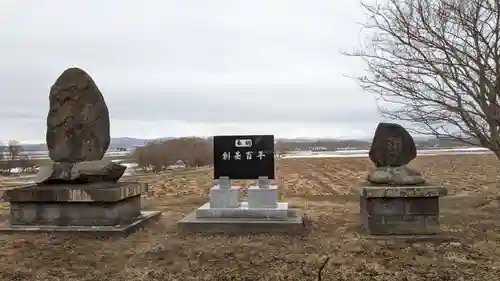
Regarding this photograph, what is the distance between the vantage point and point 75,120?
8.08 meters

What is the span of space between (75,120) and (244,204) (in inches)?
130

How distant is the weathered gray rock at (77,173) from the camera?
761 cm

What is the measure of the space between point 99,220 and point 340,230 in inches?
150

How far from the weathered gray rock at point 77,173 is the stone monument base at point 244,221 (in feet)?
4.79

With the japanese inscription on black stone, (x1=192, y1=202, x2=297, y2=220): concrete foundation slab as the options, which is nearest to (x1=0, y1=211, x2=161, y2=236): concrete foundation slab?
(x1=192, y1=202, x2=297, y2=220): concrete foundation slab

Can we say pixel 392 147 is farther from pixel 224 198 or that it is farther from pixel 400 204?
pixel 224 198

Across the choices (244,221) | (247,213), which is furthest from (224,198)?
(244,221)

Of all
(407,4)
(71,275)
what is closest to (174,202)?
(71,275)

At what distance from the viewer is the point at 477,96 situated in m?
8.59

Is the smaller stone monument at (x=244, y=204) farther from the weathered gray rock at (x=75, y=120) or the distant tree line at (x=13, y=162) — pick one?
the distant tree line at (x=13, y=162)

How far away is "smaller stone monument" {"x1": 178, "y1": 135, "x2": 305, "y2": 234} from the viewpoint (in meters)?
7.61

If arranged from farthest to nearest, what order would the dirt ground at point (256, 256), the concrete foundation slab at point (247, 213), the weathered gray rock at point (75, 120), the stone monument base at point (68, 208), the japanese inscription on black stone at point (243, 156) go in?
1. the japanese inscription on black stone at point (243, 156)
2. the weathered gray rock at point (75, 120)
3. the concrete foundation slab at point (247, 213)
4. the stone monument base at point (68, 208)
5. the dirt ground at point (256, 256)

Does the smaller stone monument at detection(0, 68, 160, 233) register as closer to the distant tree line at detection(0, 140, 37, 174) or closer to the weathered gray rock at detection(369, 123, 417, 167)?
the weathered gray rock at detection(369, 123, 417, 167)

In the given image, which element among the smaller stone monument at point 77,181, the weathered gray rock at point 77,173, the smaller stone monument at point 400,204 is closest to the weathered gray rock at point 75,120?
the smaller stone monument at point 77,181
